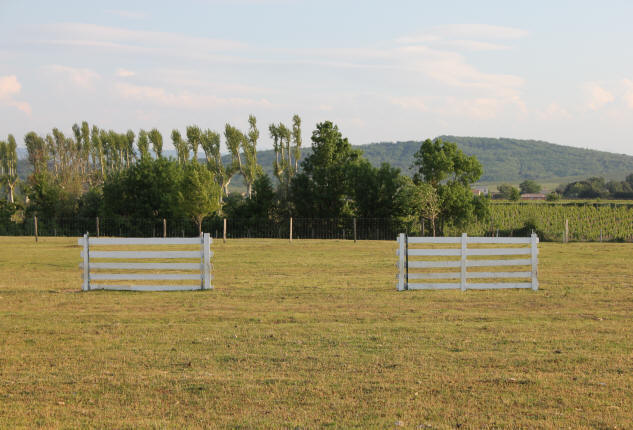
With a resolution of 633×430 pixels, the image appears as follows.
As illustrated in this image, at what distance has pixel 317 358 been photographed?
8336mm

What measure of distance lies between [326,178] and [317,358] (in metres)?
50.4

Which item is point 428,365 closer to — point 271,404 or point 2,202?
point 271,404

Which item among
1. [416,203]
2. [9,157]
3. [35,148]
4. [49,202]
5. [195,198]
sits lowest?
[416,203]

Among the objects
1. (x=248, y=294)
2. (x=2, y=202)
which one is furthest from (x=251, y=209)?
(x=248, y=294)

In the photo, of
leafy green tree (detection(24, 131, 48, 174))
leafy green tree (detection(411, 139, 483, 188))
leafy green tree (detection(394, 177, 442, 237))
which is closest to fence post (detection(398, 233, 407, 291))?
leafy green tree (detection(394, 177, 442, 237))

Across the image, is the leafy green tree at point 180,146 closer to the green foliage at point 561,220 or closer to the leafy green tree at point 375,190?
the leafy green tree at point 375,190

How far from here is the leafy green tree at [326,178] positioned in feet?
190

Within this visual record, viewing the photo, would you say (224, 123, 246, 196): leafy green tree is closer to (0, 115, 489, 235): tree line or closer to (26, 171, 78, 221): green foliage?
(0, 115, 489, 235): tree line

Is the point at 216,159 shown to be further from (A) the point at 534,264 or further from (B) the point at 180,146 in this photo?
(A) the point at 534,264

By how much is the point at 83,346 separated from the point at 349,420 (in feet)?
16.1

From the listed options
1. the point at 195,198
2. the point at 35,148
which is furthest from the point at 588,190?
the point at 35,148

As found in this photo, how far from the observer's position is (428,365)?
795cm

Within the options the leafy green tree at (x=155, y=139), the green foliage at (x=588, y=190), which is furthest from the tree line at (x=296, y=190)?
the green foliage at (x=588, y=190)

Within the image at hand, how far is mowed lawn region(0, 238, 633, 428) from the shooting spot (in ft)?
20.2
